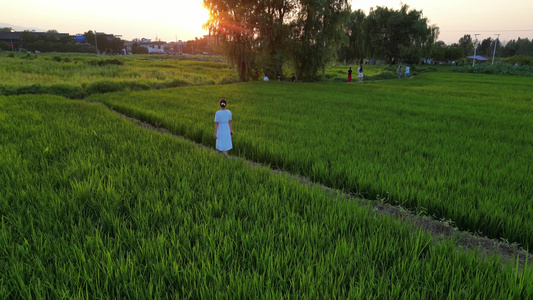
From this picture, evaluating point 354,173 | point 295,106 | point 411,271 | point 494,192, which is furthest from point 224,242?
point 295,106

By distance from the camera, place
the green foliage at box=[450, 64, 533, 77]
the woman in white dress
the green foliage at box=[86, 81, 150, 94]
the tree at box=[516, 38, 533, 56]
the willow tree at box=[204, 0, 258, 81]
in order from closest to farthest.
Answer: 1. the woman in white dress
2. the green foliage at box=[86, 81, 150, 94]
3. the willow tree at box=[204, 0, 258, 81]
4. the green foliage at box=[450, 64, 533, 77]
5. the tree at box=[516, 38, 533, 56]

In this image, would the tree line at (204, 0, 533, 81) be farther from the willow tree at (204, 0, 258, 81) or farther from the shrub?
the shrub

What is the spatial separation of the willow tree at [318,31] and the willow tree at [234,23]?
357 cm

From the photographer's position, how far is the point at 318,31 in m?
21.2

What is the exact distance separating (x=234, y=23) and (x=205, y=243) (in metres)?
19.9

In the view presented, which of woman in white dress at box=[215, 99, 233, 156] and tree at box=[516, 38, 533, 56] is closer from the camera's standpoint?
woman in white dress at box=[215, 99, 233, 156]

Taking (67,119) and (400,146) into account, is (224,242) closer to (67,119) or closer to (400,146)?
(400,146)

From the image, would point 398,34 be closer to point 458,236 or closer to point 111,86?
point 111,86

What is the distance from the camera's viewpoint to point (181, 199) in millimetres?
2795

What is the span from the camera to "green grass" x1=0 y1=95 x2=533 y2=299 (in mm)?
1663

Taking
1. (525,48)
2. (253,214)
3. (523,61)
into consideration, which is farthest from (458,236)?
(525,48)

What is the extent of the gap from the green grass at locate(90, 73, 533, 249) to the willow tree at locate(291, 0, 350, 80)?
13597 mm

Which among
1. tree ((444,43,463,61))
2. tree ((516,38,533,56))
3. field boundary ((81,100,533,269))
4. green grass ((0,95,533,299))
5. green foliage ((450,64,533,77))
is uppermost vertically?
tree ((516,38,533,56))

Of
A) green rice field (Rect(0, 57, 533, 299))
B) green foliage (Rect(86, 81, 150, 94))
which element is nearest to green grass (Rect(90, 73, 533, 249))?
green rice field (Rect(0, 57, 533, 299))
